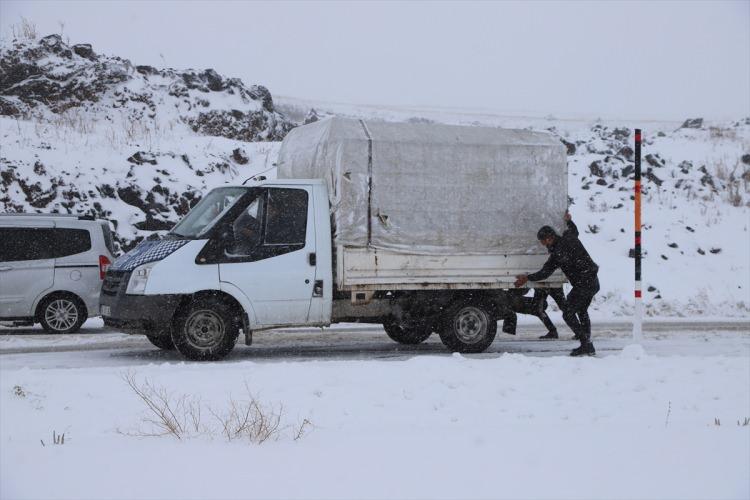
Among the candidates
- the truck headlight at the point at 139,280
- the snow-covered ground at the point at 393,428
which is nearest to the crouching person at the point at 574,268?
the snow-covered ground at the point at 393,428

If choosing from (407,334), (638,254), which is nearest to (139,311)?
(407,334)

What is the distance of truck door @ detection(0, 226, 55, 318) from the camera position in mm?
13156

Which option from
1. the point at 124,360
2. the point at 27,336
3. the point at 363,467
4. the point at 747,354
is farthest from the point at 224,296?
the point at 747,354

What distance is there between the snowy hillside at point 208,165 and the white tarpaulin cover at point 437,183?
663 centimetres

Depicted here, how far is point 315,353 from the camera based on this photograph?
10.9 metres

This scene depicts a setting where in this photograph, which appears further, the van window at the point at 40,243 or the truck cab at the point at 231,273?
the van window at the point at 40,243

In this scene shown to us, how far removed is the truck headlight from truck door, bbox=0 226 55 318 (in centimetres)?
419

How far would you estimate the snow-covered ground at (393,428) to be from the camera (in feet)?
14.4

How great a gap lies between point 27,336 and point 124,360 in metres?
3.83

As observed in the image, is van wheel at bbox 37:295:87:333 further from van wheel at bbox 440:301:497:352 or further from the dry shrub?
the dry shrub

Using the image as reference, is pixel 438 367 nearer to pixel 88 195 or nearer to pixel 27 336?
pixel 27 336

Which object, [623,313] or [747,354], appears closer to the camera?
[747,354]

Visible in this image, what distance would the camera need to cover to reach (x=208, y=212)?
10359mm

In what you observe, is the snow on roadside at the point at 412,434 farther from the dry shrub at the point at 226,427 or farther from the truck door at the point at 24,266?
the truck door at the point at 24,266
